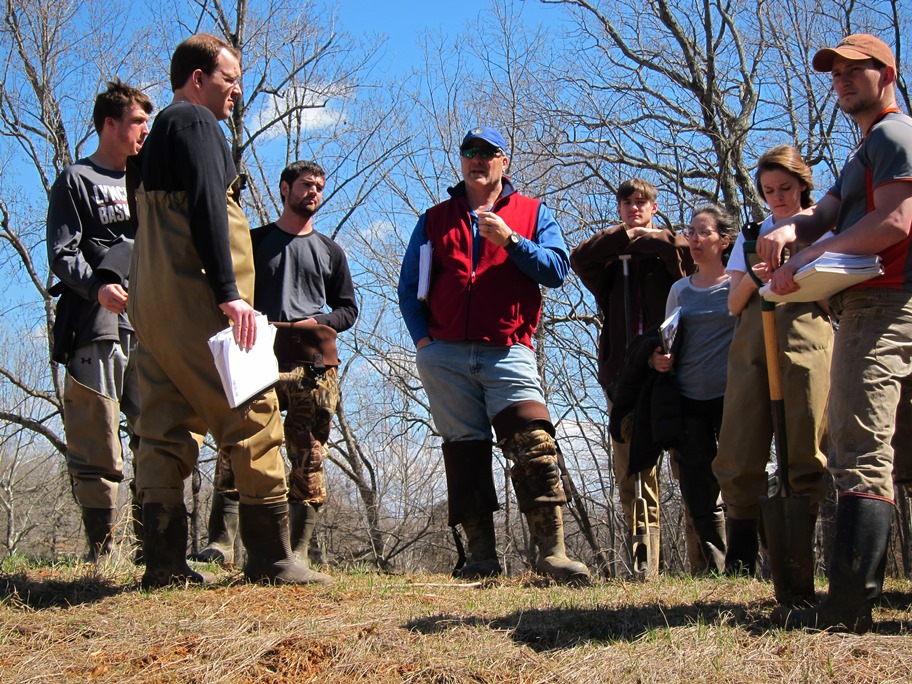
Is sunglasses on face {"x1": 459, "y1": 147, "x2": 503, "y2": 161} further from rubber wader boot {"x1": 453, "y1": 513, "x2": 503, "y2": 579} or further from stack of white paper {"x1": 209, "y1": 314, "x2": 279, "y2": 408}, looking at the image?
rubber wader boot {"x1": 453, "y1": 513, "x2": 503, "y2": 579}

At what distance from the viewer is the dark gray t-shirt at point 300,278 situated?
551 cm

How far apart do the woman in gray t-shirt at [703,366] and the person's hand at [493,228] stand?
1.14 meters

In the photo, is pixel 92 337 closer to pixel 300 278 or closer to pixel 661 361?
pixel 300 278

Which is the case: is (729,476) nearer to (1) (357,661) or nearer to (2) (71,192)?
(1) (357,661)

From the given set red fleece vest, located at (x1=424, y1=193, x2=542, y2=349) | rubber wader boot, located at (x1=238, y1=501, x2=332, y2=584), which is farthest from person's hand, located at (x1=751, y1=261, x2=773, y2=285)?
rubber wader boot, located at (x1=238, y1=501, x2=332, y2=584)

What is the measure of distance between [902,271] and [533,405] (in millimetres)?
2034

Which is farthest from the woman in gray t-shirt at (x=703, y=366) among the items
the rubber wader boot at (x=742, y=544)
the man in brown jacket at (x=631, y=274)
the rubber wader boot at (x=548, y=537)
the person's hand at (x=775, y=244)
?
the person's hand at (x=775, y=244)

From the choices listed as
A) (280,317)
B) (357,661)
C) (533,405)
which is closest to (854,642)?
(357,661)

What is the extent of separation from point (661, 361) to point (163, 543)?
2.78 meters

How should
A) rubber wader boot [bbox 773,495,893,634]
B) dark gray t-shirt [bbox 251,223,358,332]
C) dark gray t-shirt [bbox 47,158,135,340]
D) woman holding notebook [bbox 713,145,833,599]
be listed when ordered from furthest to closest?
dark gray t-shirt [bbox 251,223,358,332] < dark gray t-shirt [bbox 47,158,135,340] < woman holding notebook [bbox 713,145,833,599] < rubber wader boot [bbox 773,495,893,634]

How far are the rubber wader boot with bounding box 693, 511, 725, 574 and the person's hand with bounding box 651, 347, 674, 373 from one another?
0.85m

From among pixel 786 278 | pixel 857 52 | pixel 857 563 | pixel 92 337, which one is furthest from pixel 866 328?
pixel 92 337

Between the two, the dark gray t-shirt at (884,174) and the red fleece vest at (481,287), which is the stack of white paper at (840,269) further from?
the red fleece vest at (481,287)

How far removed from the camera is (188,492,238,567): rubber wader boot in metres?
5.74
